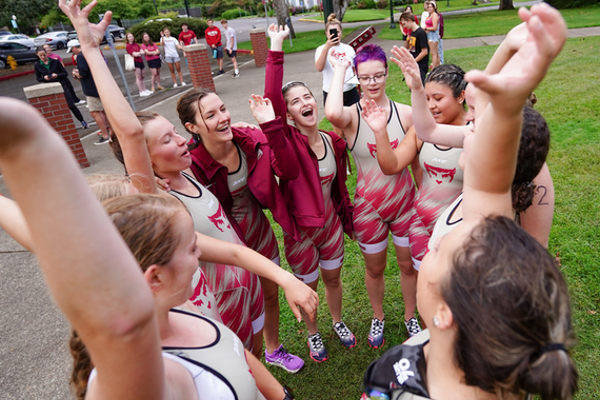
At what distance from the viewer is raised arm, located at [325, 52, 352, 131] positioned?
2.98 meters

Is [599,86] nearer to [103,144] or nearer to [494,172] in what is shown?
[494,172]

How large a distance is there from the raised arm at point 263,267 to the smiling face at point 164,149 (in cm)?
59

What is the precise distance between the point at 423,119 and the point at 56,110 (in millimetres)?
7503

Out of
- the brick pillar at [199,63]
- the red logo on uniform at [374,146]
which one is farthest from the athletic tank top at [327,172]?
the brick pillar at [199,63]

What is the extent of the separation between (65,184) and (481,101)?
2006mm

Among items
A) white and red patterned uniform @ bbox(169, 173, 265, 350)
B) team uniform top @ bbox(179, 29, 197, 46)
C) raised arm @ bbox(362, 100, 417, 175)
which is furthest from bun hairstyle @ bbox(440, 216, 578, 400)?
team uniform top @ bbox(179, 29, 197, 46)

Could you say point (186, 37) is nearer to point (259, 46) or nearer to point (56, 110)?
point (259, 46)

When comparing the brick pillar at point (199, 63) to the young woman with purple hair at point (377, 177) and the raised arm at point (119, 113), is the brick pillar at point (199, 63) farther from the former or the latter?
the raised arm at point (119, 113)

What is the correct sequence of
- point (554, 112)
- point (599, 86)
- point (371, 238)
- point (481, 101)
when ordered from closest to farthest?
point (481, 101), point (371, 238), point (554, 112), point (599, 86)

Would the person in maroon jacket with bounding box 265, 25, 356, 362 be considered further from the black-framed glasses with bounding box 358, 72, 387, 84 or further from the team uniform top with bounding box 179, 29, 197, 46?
the team uniform top with bounding box 179, 29, 197, 46

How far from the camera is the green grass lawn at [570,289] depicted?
122 inches

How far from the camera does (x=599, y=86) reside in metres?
8.66

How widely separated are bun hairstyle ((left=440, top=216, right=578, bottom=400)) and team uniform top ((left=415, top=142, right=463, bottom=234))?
1696mm

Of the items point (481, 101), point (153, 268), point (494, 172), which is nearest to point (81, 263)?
point (153, 268)
